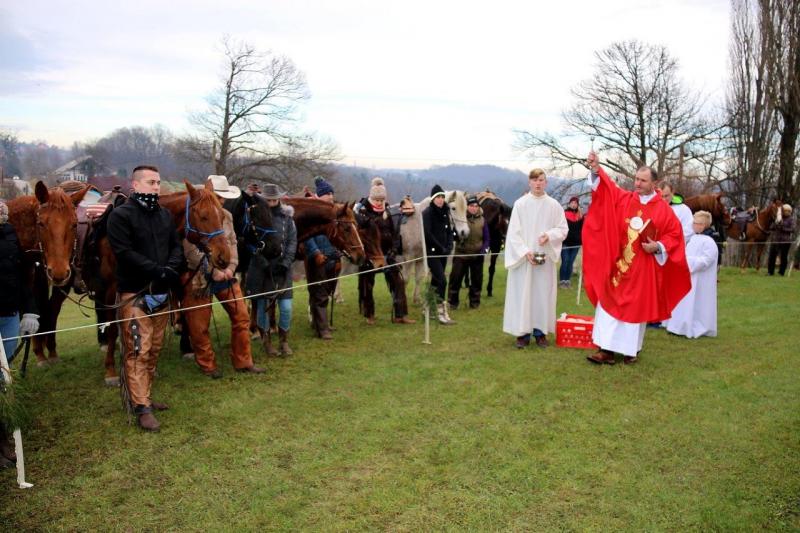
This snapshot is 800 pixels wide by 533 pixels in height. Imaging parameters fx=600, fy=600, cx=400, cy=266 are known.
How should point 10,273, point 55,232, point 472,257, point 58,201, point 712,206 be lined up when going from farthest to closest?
point 712,206, point 472,257, point 58,201, point 55,232, point 10,273

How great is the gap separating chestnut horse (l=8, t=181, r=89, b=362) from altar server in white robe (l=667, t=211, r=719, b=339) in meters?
7.96

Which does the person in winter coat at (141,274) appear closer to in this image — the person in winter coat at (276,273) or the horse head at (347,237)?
the person in winter coat at (276,273)

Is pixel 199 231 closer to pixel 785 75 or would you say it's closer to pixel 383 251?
pixel 383 251

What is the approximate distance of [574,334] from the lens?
26.4ft

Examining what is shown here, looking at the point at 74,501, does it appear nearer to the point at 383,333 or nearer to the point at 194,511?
the point at 194,511

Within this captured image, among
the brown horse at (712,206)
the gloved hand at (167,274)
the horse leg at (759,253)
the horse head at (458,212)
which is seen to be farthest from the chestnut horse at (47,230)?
the horse leg at (759,253)

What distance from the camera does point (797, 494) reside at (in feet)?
13.3

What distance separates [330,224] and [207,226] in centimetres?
256

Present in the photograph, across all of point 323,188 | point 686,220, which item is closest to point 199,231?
point 323,188

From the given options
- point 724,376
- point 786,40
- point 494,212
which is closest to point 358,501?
point 724,376

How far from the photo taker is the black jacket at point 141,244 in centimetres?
517

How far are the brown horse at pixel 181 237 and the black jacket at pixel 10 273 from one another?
0.82m

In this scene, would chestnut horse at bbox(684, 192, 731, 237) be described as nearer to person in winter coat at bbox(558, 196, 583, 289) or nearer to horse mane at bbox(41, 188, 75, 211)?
person in winter coat at bbox(558, 196, 583, 289)

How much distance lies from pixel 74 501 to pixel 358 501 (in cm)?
194
